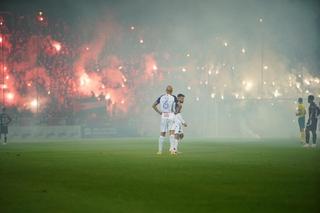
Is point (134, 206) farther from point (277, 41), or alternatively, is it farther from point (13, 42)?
point (277, 41)

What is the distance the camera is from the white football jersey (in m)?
27.6

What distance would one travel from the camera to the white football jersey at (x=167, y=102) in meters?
27.6

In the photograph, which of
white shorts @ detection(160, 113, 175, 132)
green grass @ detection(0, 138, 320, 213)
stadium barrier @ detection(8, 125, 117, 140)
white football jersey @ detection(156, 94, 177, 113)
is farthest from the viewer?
stadium barrier @ detection(8, 125, 117, 140)

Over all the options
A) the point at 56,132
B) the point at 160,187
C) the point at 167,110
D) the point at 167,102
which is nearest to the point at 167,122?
the point at 167,110

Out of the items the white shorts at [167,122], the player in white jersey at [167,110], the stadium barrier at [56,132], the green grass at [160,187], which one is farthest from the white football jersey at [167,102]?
the stadium barrier at [56,132]

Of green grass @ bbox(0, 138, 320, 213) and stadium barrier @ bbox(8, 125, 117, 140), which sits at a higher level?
stadium barrier @ bbox(8, 125, 117, 140)

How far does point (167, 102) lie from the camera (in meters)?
27.7

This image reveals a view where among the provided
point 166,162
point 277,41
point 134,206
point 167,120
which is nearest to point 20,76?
point 277,41

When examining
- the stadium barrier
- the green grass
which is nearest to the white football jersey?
the green grass

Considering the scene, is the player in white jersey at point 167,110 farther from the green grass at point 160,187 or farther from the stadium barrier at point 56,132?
the stadium barrier at point 56,132

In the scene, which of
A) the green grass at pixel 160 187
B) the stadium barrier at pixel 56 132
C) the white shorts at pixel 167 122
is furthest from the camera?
the stadium barrier at pixel 56 132

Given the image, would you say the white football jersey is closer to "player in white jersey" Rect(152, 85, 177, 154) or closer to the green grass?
"player in white jersey" Rect(152, 85, 177, 154)

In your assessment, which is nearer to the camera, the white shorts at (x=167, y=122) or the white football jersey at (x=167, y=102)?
the white football jersey at (x=167, y=102)

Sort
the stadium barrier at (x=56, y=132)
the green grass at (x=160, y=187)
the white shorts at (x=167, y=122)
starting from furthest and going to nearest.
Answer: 1. the stadium barrier at (x=56, y=132)
2. the white shorts at (x=167, y=122)
3. the green grass at (x=160, y=187)
